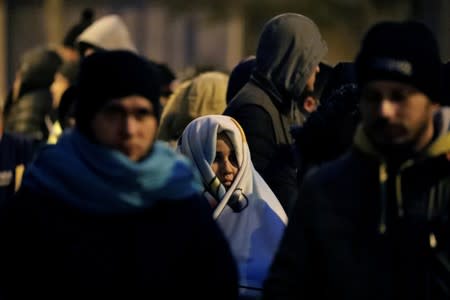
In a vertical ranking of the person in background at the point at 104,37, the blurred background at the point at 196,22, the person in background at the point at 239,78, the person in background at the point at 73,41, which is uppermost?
the person in background at the point at 239,78

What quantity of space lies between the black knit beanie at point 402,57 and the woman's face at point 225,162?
6.71 feet

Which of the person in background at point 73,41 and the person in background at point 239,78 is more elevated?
the person in background at point 239,78

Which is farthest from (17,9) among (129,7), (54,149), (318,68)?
(54,149)

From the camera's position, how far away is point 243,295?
684 centimetres

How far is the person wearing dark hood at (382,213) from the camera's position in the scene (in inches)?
209

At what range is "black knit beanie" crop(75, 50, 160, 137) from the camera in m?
5.59

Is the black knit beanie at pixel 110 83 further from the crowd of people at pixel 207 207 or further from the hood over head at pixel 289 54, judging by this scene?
the hood over head at pixel 289 54

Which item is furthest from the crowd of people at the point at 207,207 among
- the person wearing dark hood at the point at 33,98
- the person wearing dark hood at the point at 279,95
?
the person wearing dark hood at the point at 33,98

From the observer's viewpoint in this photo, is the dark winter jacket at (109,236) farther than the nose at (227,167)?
No

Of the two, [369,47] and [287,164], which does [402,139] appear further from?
[287,164]

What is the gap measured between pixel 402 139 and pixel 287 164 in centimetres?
276

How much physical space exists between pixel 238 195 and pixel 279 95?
49.0 inches

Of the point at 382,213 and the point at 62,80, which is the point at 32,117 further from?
the point at 382,213

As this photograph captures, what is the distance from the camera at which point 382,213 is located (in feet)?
17.4
